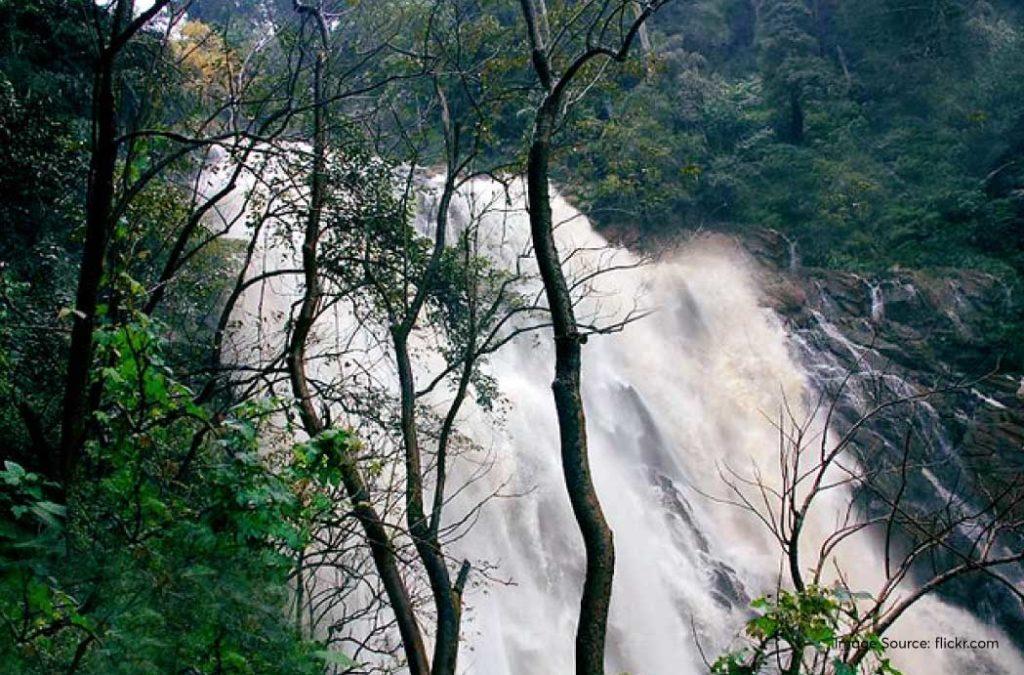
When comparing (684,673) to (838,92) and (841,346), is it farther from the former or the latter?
(838,92)

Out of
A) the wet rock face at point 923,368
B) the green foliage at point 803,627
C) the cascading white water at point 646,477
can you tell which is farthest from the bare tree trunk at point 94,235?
the wet rock face at point 923,368

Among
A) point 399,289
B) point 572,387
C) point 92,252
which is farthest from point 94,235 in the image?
point 399,289

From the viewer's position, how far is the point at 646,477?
13.3 metres

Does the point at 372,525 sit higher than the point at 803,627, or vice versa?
the point at 372,525

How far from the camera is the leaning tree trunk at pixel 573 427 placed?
9.29ft

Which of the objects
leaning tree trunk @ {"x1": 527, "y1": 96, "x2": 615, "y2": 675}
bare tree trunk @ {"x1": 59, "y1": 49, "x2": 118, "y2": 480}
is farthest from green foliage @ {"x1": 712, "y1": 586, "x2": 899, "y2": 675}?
bare tree trunk @ {"x1": 59, "y1": 49, "x2": 118, "y2": 480}

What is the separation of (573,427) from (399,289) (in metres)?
4.09

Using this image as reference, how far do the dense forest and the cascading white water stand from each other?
17cm

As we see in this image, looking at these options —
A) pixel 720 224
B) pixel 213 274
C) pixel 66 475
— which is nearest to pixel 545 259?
pixel 66 475

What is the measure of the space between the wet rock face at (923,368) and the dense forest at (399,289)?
173mm

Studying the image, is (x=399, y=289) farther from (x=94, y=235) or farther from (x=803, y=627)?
(x=803, y=627)

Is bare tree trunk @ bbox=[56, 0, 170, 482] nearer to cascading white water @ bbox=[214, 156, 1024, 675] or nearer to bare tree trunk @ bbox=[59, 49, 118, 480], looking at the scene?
bare tree trunk @ bbox=[59, 49, 118, 480]

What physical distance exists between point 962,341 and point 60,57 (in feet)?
49.8

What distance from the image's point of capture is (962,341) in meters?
15.0
